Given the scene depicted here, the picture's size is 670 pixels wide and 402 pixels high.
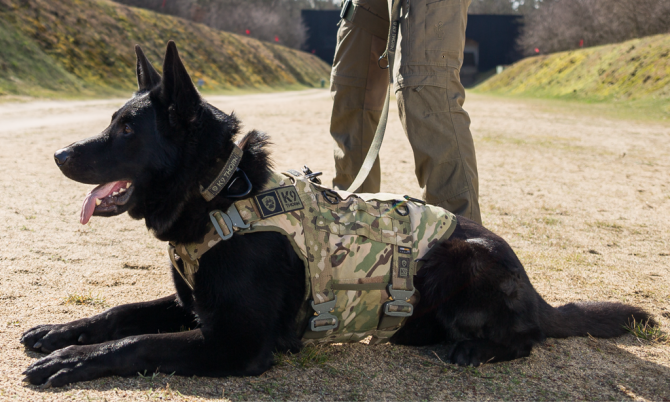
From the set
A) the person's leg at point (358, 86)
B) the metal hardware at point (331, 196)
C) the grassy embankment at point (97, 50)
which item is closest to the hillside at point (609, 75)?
the person's leg at point (358, 86)

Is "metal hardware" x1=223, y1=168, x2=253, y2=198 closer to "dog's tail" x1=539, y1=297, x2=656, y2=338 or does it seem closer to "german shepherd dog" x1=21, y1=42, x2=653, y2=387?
"german shepherd dog" x1=21, y1=42, x2=653, y2=387

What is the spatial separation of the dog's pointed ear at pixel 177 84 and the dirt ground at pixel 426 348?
119 centimetres

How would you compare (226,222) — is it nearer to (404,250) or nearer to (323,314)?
(323,314)

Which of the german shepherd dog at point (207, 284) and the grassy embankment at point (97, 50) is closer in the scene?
the german shepherd dog at point (207, 284)

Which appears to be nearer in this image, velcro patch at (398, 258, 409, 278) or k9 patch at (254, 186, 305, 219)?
k9 patch at (254, 186, 305, 219)

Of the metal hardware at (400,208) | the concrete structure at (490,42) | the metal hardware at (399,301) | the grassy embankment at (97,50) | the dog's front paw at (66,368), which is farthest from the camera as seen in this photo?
the concrete structure at (490,42)

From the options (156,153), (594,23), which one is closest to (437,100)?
(156,153)

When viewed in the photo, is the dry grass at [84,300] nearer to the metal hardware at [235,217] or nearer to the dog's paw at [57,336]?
the dog's paw at [57,336]

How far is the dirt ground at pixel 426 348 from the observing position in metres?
2.22

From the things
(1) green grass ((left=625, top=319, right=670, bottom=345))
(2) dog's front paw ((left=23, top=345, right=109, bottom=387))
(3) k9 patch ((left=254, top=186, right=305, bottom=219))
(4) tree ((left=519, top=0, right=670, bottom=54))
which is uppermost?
(4) tree ((left=519, top=0, right=670, bottom=54))

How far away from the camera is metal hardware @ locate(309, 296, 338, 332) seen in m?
2.35

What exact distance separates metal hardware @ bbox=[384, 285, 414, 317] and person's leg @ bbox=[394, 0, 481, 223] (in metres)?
1.12

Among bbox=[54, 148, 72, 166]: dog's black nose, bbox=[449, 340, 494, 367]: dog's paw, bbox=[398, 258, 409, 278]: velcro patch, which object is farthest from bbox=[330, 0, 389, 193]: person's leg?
bbox=[54, 148, 72, 166]: dog's black nose

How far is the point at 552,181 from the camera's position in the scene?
6961 mm
